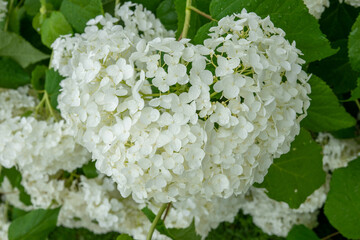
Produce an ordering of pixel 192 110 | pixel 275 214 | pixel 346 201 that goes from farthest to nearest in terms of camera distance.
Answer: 1. pixel 275 214
2. pixel 346 201
3. pixel 192 110

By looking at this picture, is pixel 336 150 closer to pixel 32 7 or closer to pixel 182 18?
pixel 182 18

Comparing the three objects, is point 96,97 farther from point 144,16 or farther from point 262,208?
point 262,208

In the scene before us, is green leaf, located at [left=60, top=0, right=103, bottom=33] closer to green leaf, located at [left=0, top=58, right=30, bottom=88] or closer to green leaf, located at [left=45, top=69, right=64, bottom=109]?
green leaf, located at [left=45, top=69, right=64, bottom=109]

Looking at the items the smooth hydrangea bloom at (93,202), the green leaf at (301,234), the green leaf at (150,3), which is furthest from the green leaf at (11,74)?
the green leaf at (301,234)

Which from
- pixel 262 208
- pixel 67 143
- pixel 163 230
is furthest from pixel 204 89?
pixel 262 208

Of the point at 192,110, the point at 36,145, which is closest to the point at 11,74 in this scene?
the point at 36,145

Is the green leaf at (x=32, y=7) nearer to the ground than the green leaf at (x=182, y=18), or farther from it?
nearer to the ground

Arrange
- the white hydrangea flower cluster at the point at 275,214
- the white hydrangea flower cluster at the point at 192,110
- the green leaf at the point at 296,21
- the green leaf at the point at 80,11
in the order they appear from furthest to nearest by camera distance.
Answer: the white hydrangea flower cluster at the point at 275,214
the green leaf at the point at 80,11
the green leaf at the point at 296,21
the white hydrangea flower cluster at the point at 192,110

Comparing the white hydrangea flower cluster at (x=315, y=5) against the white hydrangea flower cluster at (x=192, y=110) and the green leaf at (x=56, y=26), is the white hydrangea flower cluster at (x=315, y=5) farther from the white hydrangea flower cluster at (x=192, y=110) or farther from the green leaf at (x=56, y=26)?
the green leaf at (x=56, y=26)
